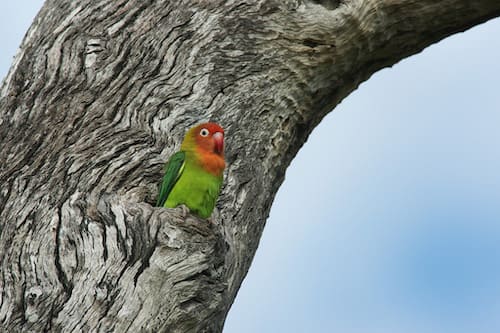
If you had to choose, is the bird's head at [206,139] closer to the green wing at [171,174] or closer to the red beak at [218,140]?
the red beak at [218,140]

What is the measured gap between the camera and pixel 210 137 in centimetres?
568

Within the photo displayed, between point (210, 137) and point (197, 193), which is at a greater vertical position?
point (210, 137)

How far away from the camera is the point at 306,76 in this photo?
6.30 metres

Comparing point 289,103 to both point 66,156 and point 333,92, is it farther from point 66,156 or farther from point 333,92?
point 66,156

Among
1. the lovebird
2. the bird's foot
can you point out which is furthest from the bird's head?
the bird's foot

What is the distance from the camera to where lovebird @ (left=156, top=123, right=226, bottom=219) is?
5.55m

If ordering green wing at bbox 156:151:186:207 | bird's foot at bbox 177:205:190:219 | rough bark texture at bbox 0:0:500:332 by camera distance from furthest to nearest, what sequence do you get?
green wing at bbox 156:151:186:207
bird's foot at bbox 177:205:190:219
rough bark texture at bbox 0:0:500:332

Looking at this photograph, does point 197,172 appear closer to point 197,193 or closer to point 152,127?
point 197,193

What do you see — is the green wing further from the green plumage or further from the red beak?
the red beak

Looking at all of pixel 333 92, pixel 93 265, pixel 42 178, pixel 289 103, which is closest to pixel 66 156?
pixel 42 178

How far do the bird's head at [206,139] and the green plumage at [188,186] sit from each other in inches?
2.7

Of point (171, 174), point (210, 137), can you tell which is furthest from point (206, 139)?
point (171, 174)

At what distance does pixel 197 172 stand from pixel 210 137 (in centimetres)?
28

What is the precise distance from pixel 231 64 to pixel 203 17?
341 mm
